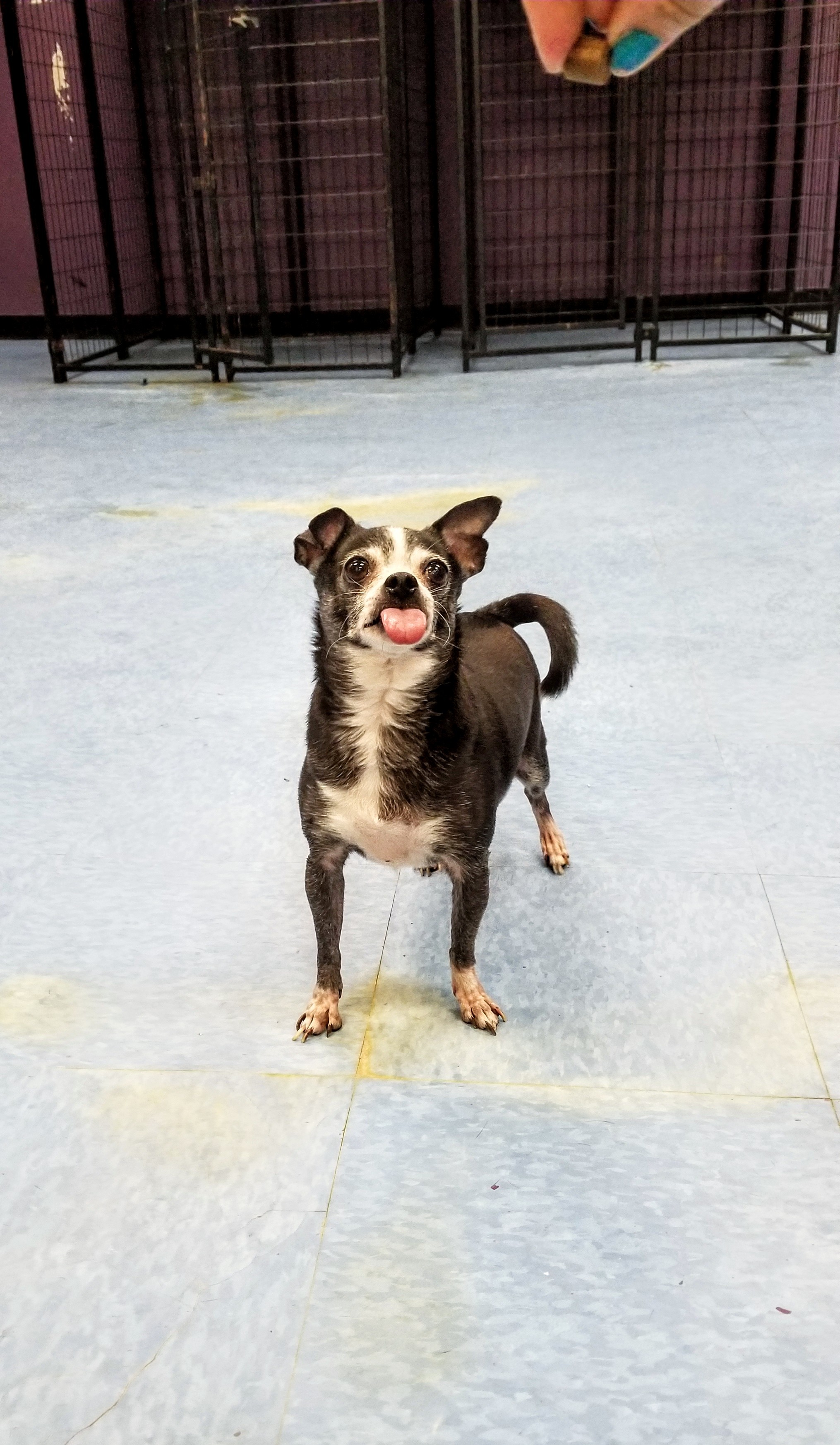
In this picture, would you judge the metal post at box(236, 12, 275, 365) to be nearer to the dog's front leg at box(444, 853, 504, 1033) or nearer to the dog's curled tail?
the dog's curled tail

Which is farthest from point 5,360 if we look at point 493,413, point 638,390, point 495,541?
point 495,541

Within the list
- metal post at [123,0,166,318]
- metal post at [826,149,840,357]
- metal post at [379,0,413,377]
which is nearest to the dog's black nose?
metal post at [379,0,413,377]

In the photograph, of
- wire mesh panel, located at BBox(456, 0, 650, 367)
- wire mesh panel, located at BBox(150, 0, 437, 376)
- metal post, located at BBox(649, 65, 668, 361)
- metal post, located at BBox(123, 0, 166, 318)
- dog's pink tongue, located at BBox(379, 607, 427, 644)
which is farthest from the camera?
metal post, located at BBox(123, 0, 166, 318)

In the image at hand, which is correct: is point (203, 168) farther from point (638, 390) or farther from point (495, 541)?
point (495, 541)

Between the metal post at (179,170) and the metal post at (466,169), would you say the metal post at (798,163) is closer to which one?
the metal post at (466,169)

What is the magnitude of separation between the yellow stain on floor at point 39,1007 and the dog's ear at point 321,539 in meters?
0.70

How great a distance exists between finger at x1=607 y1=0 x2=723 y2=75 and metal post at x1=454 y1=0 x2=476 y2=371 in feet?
18.6

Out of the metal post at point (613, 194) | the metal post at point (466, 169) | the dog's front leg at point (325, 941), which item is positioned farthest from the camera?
the metal post at point (613, 194)

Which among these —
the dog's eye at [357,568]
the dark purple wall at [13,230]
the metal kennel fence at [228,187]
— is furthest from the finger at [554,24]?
the dark purple wall at [13,230]

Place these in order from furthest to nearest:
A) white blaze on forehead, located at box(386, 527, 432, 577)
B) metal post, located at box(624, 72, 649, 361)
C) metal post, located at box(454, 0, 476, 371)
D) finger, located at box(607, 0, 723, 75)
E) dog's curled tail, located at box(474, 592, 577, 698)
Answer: metal post, located at box(624, 72, 649, 361), metal post, located at box(454, 0, 476, 371), dog's curled tail, located at box(474, 592, 577, 698), white blaze on forehead, located at box(386, 527, 432, 577), finger, located at box(607, 0, 723, 75)

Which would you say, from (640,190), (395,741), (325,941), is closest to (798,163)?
(640,190)

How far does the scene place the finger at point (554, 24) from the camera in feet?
A: 1.16

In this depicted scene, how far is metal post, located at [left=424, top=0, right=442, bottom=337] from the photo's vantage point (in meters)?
6.95

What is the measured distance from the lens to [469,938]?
157 cm
